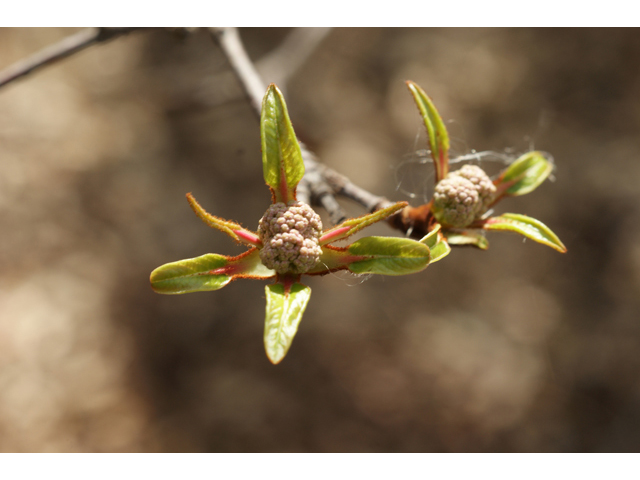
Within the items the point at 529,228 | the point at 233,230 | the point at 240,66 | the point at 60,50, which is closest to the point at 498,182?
the point at 529,228

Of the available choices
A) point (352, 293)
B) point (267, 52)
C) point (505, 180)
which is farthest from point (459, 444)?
point (267, 52)

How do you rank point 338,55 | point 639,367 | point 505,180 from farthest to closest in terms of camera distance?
point 338,55, point 639,367, point 505,180

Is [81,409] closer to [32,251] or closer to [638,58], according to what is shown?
[32,251]

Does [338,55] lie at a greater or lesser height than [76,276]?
greater

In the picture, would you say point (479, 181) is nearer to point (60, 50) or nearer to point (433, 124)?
point (433, 124)

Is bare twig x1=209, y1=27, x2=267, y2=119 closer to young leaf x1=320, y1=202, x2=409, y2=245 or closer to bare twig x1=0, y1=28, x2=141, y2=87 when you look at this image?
bare twig x1=0, y1=28, x2=141, y2=87
